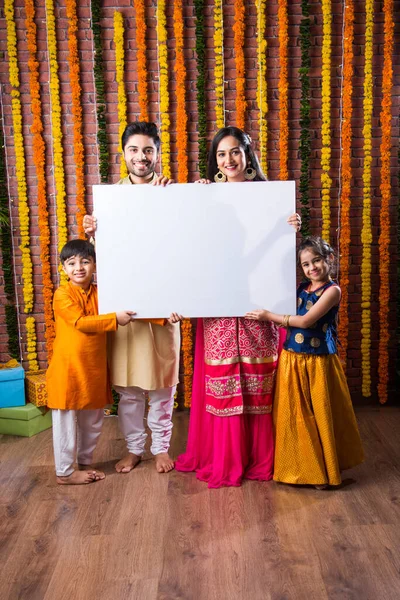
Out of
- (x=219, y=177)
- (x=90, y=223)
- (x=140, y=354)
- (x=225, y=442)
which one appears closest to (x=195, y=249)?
(x=219, y=177)

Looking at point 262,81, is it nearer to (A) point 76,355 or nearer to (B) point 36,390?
(A) point 76,355

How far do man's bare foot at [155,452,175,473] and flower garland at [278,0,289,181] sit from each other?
1.87 meters

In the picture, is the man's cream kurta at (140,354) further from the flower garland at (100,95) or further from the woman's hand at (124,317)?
the flower garland at (100,95)

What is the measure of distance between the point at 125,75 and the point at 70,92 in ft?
1.17

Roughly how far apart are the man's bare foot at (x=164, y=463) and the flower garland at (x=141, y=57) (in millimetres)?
2041

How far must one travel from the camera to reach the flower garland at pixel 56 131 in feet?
12.2

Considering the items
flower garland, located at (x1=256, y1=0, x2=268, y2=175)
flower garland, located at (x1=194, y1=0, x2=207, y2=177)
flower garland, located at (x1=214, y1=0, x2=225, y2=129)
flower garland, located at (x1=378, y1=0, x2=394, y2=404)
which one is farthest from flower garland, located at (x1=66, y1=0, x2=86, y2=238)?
flower garland, located at (x1=378, y1=0, x2=394, y2=404)

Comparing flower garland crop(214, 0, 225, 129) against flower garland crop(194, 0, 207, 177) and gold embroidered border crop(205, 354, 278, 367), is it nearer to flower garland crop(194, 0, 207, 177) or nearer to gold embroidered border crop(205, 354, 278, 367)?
flower garland crop(194, 0, 207, 177)

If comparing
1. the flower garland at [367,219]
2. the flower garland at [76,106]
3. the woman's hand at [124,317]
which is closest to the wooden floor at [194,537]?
the woman's hand at [124,317]

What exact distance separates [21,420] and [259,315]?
5.60 ft

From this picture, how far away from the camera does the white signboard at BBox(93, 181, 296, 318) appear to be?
266cm

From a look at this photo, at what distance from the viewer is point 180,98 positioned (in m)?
3.78

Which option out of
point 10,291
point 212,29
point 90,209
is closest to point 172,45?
point 212,29

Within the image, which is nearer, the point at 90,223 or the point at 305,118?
the point at 90,223
